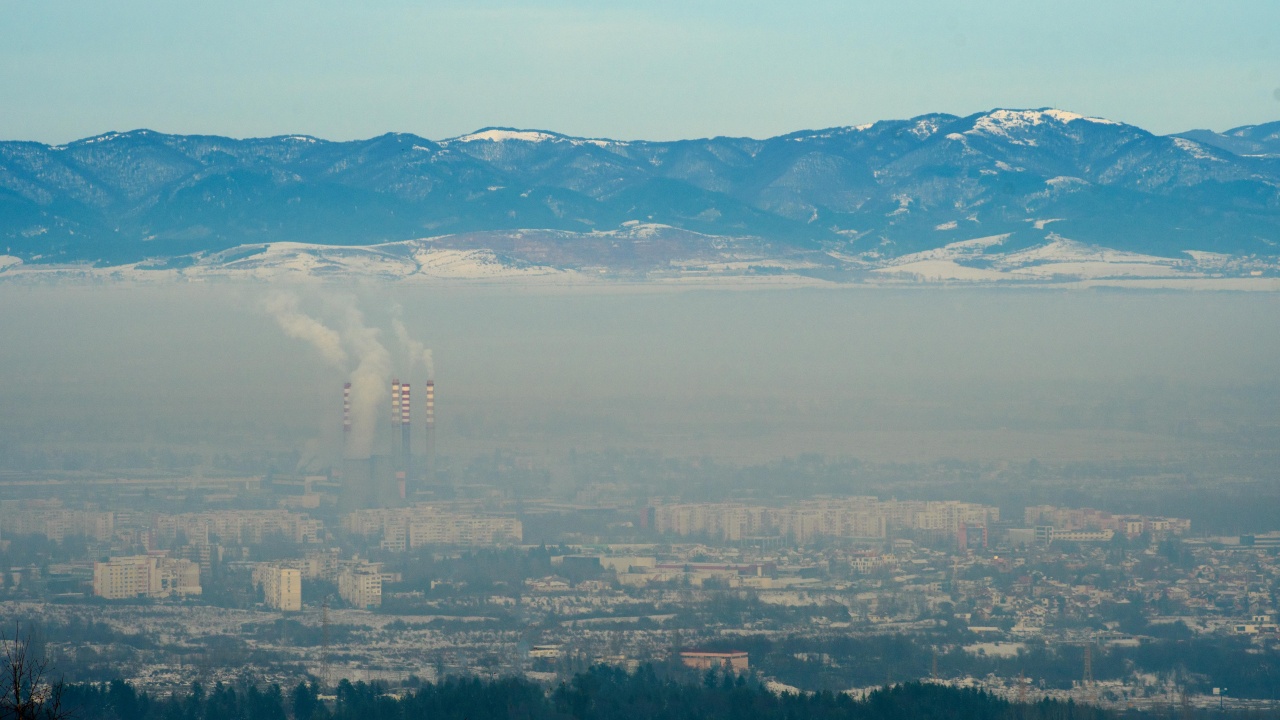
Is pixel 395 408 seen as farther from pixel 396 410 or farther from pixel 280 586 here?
pixel 280 586

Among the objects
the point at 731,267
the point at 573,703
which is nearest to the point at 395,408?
the point at 731,267

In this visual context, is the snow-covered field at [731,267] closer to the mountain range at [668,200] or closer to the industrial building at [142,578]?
the mountain range at [668,200]

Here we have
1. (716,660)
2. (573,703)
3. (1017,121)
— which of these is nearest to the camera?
(573,703)

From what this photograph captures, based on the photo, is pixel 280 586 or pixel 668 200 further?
pixel 668 200

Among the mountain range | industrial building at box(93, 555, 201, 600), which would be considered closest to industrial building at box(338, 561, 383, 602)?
industrial building at box(93, 555, 201, 600)

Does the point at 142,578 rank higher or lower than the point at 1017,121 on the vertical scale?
lower

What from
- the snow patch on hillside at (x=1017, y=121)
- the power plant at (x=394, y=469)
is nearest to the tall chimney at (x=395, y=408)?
the power plant at (x=394, y=469)

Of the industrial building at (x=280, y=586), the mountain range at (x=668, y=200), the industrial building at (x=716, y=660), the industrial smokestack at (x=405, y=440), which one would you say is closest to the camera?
the industrial building at (x=716, y=660)
